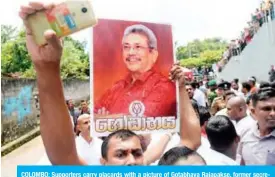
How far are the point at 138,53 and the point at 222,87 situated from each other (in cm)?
54

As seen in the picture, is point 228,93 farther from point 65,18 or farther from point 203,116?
point 65,18

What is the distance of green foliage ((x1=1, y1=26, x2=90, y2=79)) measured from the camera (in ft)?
8.00

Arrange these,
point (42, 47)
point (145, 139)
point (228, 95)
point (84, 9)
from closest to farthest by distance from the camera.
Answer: point (84, 9) → point (42, 47) → point (145, 139) → point (228, 95)

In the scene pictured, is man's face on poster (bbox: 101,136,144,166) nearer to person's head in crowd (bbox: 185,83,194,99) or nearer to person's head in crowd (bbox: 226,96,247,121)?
person's head in crowd (bbox: 185,83,194,99)

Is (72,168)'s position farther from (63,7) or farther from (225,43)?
(225,43)

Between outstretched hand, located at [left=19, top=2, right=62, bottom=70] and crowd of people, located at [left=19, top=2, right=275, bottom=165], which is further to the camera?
crowd of people, located at [left=19, top=2, right=275, bottom=165]

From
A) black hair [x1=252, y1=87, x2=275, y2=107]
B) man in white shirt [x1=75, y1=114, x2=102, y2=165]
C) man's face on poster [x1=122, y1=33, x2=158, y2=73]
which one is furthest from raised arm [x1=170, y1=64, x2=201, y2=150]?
man in white shirt [x1=75, y1=114, x2=102, y2=165]

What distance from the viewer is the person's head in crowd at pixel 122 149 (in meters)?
2.48

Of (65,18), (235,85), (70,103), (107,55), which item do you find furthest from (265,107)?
(65,18)

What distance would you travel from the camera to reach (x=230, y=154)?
2.52 m

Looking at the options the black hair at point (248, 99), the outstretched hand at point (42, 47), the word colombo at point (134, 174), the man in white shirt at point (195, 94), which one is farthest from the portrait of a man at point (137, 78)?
the black hair at point (248, 99)

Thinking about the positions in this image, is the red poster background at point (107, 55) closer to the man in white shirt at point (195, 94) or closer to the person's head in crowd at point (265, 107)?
the man in white shirt at point (195, 94)

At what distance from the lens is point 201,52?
2.53 meters

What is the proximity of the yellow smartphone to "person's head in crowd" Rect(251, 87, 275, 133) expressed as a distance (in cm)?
101
